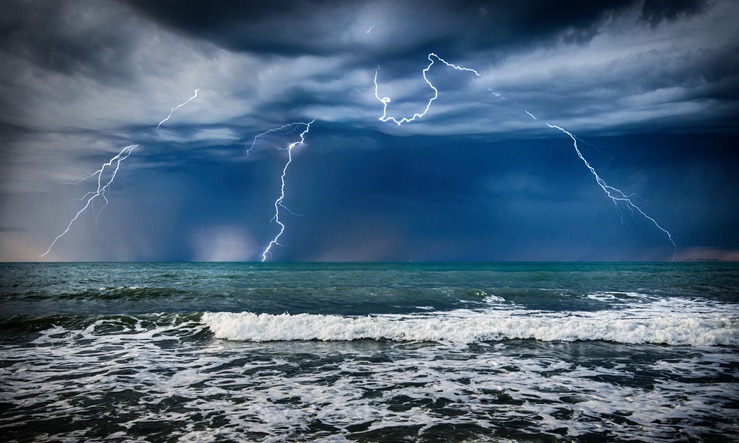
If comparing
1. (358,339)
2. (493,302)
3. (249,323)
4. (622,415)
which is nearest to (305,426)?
(622,415)

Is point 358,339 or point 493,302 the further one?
point 493,302

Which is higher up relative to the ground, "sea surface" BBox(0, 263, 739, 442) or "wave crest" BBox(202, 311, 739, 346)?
"wave crest" BBox(202, 311, 739, 346)

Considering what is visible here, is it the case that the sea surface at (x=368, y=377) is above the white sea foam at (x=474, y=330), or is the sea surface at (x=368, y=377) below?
below

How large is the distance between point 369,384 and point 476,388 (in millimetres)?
2242

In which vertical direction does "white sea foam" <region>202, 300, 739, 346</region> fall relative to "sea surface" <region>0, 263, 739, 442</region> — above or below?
above

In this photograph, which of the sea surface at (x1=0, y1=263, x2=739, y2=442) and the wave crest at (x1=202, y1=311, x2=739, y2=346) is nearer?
the sea surface at (x1=0, y1=263, x2=739, y2=442)

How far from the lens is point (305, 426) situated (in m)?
6.85

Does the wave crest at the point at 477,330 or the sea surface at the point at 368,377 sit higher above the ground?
the wave crest at the point at 477,330

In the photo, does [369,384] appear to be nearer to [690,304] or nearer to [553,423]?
[553,423]

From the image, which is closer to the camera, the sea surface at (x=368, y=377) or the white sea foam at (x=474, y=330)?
the sea surface at (x=368, y=377)

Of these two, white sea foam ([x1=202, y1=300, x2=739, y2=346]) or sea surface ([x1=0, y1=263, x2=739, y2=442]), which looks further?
white sea foam ([x1=202, y1=300, x2=739, y2=346])

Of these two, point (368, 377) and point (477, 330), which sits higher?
point (477, 330)

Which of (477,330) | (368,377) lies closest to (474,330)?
(477,330)

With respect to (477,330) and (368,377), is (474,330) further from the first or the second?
(368,377)
